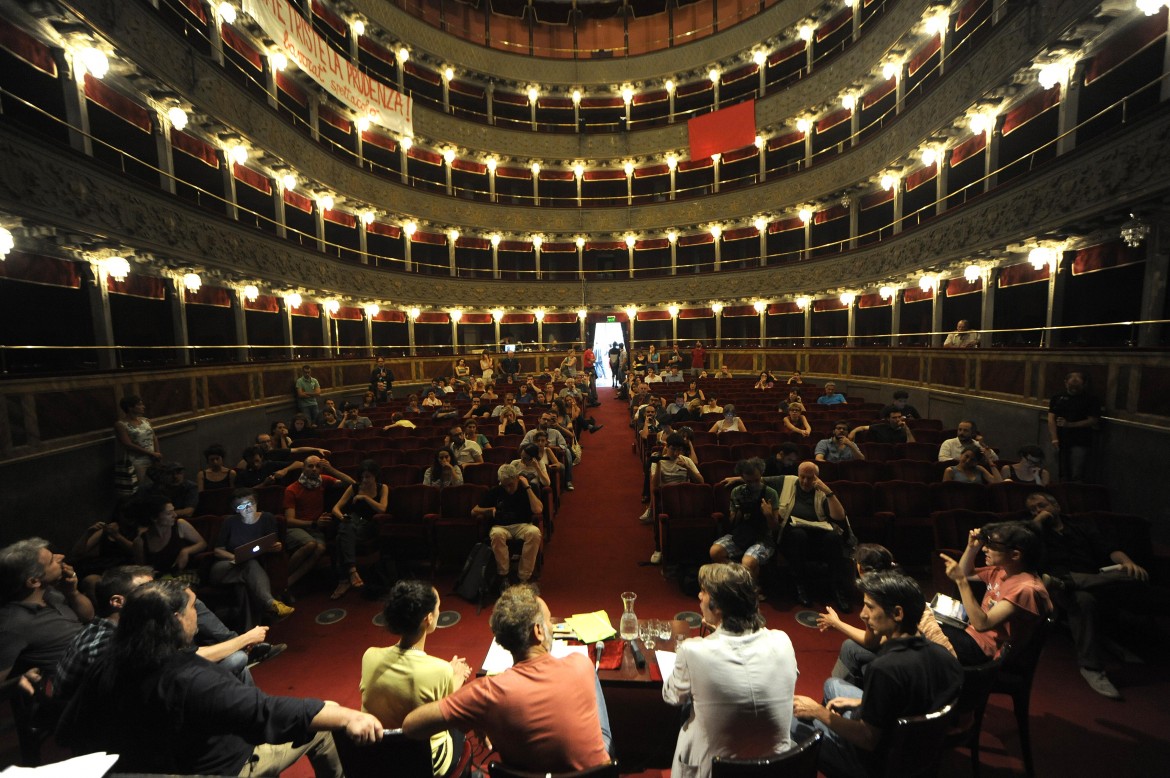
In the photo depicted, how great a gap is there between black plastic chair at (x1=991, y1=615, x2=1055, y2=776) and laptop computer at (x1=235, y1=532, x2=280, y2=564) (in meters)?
4.90

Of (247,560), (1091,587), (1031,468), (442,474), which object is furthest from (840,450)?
(247,560)

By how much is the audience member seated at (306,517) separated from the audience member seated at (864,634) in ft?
14.3

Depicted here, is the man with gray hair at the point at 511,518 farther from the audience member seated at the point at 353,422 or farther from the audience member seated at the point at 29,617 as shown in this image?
the audience member seated at the point at 353,422

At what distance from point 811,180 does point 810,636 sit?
17.7 m

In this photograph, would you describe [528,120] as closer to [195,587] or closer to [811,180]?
[811,180]

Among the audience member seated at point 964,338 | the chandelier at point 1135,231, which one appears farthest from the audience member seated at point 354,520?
the audience member seated at point 964,338

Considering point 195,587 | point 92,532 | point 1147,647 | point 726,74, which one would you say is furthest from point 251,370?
point 726,74

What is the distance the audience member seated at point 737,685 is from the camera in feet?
5.88

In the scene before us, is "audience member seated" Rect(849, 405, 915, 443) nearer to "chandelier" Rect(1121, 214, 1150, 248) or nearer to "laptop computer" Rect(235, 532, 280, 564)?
"chandelier" Rect(1121, 214, 1150, 248)

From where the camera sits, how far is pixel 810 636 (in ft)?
12.2

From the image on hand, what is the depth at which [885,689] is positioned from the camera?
71.4 inches

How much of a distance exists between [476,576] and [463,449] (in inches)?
94.1

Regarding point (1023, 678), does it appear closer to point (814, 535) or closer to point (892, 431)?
point (814, 535)

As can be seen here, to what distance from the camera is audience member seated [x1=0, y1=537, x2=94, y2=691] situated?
7.84 ft
